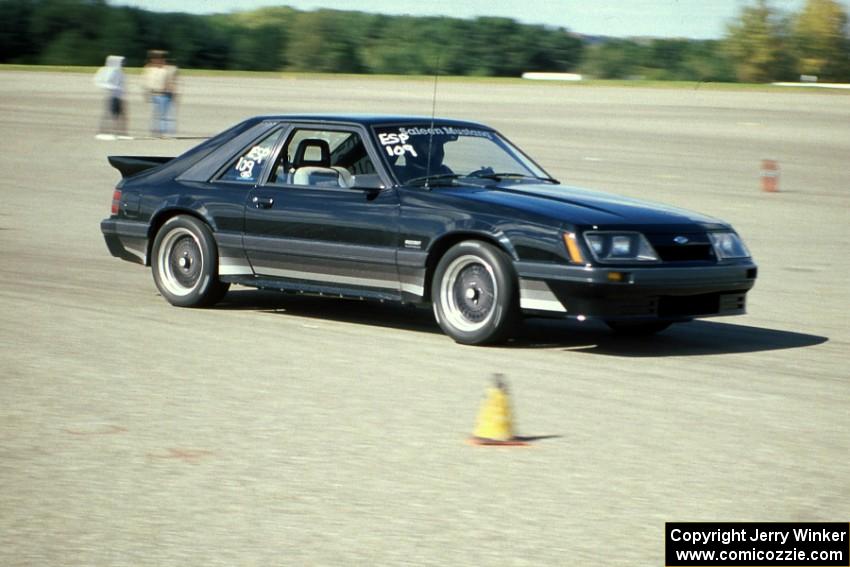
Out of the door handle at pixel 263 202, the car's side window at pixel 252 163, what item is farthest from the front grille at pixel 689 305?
the car's side window at pixel 252 163

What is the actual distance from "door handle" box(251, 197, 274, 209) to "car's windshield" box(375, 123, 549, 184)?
3.02 feet

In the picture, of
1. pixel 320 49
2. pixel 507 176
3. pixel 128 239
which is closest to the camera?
pixel 507 176

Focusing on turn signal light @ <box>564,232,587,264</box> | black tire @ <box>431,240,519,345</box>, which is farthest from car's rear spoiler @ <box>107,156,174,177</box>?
turn signal light @ <box>564,232,587,264</box>

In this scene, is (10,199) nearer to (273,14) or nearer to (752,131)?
(752,131)

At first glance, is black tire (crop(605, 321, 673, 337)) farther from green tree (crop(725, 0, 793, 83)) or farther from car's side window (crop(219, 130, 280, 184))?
green tree (crop(725, 0, 793, 83))

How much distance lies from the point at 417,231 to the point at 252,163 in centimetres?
170

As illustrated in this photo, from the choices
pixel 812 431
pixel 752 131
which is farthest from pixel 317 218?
pixel 752 131

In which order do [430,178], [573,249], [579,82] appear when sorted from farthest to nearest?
[579,82] < [430,178] < [573,249]

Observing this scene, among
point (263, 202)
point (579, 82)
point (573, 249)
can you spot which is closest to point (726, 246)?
point (573, 249)

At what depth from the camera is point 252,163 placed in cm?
1019

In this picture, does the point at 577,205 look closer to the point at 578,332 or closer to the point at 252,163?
the point at 578,332

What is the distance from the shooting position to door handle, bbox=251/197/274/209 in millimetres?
9891

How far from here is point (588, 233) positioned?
336 inches
